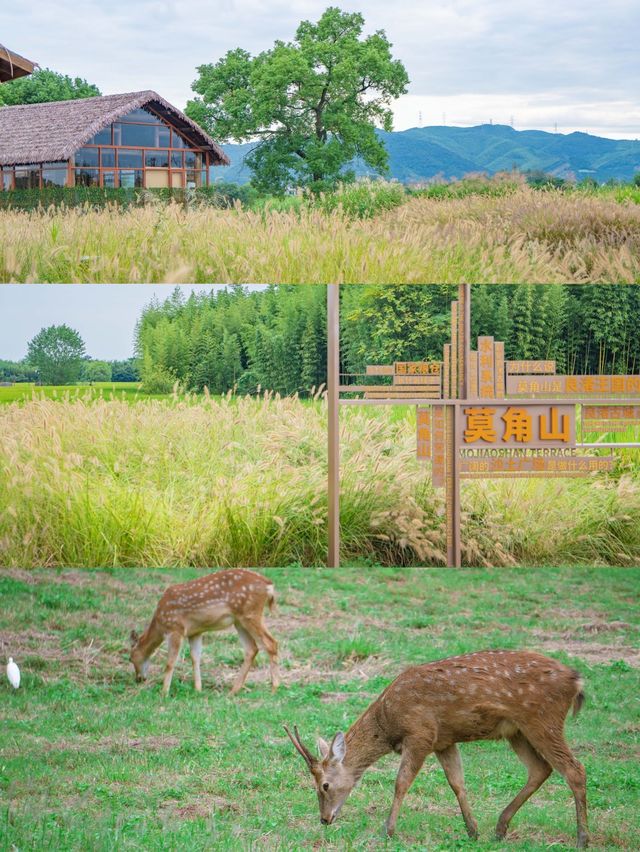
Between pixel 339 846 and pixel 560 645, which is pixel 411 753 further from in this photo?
pixel 560 645

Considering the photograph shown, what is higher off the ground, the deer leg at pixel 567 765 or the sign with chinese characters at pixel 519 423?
the sign with chinese characters at pixel 519 423

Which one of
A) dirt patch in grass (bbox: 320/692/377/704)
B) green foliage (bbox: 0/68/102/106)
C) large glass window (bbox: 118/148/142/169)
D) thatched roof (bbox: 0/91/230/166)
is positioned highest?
green foliage (bbox: 0/68/102/106)

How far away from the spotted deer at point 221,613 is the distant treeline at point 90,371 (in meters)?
2.75

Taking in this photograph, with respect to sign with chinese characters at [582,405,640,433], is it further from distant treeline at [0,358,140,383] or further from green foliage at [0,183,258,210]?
green foliage at [0,183,258,210]

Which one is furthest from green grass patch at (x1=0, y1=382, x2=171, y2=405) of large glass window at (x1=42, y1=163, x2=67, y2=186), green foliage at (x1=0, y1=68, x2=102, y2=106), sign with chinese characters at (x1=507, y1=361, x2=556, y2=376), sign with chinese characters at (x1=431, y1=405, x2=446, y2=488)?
green foliage at (x1=0, y1=68, x2=102, y2=106)

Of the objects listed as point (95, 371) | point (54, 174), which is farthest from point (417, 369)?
point (54, 174)

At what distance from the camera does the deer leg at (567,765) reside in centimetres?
521

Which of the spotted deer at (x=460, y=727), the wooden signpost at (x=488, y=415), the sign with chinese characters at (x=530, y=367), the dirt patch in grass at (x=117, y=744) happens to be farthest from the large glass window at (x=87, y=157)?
the spotted deer at (x=460, y=727)

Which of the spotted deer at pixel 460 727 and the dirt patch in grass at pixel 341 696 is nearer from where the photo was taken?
the spotted deer at pixel 460 727

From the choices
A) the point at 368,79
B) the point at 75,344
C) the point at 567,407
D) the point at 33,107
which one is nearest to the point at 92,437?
the point at 75,344

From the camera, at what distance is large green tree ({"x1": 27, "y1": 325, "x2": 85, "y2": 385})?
9.70m

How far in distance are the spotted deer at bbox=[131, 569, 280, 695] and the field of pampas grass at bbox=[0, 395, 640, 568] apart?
5.60ft

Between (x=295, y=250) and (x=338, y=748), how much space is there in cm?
607

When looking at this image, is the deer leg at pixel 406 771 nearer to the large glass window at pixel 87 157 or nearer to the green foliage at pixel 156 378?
the green foliage at pixel 156 378
